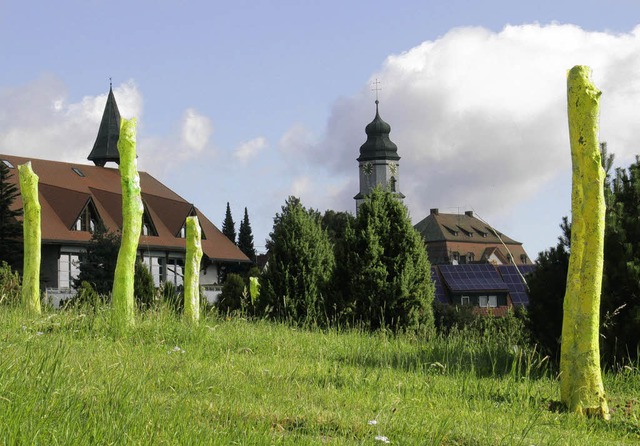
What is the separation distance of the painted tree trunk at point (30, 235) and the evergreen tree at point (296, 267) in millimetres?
6081

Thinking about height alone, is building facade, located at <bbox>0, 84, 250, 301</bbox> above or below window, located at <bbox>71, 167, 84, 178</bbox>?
below

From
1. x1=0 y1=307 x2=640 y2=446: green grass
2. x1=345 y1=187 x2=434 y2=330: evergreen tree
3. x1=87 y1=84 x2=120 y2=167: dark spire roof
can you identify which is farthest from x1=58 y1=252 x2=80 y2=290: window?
x1=0 y1=307 x2=640 y2=446: green grass

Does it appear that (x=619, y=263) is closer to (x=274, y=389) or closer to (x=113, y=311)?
(x=274, y=389)

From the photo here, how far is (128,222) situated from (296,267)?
7.92m

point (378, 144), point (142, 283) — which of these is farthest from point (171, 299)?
point (378, 144)

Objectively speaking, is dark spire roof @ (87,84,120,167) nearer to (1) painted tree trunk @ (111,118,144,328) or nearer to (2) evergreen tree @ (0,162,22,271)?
(2) evergreen tree @ (0,162,22,271)

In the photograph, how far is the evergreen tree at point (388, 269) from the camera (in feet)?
58.6

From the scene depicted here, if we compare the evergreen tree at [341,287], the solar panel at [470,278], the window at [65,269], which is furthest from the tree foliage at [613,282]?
the solar panel at [470,278]

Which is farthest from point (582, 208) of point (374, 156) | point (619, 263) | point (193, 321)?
point (374, 156)

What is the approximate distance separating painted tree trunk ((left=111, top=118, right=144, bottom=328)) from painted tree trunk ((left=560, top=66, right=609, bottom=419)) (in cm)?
647

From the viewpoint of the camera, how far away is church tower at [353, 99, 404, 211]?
114312 mm

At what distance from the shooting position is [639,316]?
11.5 meters

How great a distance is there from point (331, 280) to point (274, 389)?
11.0m

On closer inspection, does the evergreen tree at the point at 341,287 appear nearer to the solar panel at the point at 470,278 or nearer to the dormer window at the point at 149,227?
the dormer window at the point at 149,227
